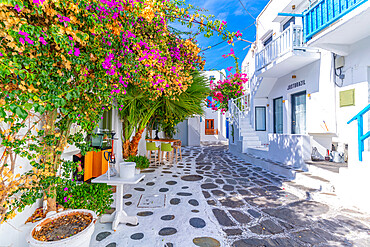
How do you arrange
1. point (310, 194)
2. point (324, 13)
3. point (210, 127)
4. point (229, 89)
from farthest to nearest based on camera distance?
1. point (210, 127)
2. point (229, 89)
3. point (324, 13)
4. point (310, 194)

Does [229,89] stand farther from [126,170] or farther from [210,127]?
[210,127]

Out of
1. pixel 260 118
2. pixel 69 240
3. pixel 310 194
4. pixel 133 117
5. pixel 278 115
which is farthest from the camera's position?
pixel 260 118

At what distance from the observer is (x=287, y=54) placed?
223 inches

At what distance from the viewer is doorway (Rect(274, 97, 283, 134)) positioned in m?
7.79

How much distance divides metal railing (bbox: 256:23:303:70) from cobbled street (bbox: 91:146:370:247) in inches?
171

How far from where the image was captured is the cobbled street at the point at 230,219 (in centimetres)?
228

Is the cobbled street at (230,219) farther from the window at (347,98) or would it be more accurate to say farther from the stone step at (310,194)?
the window at (347,98)

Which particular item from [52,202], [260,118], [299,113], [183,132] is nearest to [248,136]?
[260,118]

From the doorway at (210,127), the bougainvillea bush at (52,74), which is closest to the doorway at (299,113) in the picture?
the bougainvillea bush at (52,74)

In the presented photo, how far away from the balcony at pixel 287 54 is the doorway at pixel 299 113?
3.49 feet

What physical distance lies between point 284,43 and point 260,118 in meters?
4.17

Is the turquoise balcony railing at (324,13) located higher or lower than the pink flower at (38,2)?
higher

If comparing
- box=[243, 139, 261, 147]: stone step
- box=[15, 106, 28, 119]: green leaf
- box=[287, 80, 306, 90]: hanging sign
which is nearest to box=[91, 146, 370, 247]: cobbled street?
box=[15, 106, 28, 119]: green leaf

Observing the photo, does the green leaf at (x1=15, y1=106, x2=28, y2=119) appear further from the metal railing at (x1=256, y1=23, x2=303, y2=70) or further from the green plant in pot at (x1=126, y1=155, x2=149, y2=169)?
the metal railing at (x1=256, y1=23, x2=303, y2=70)
